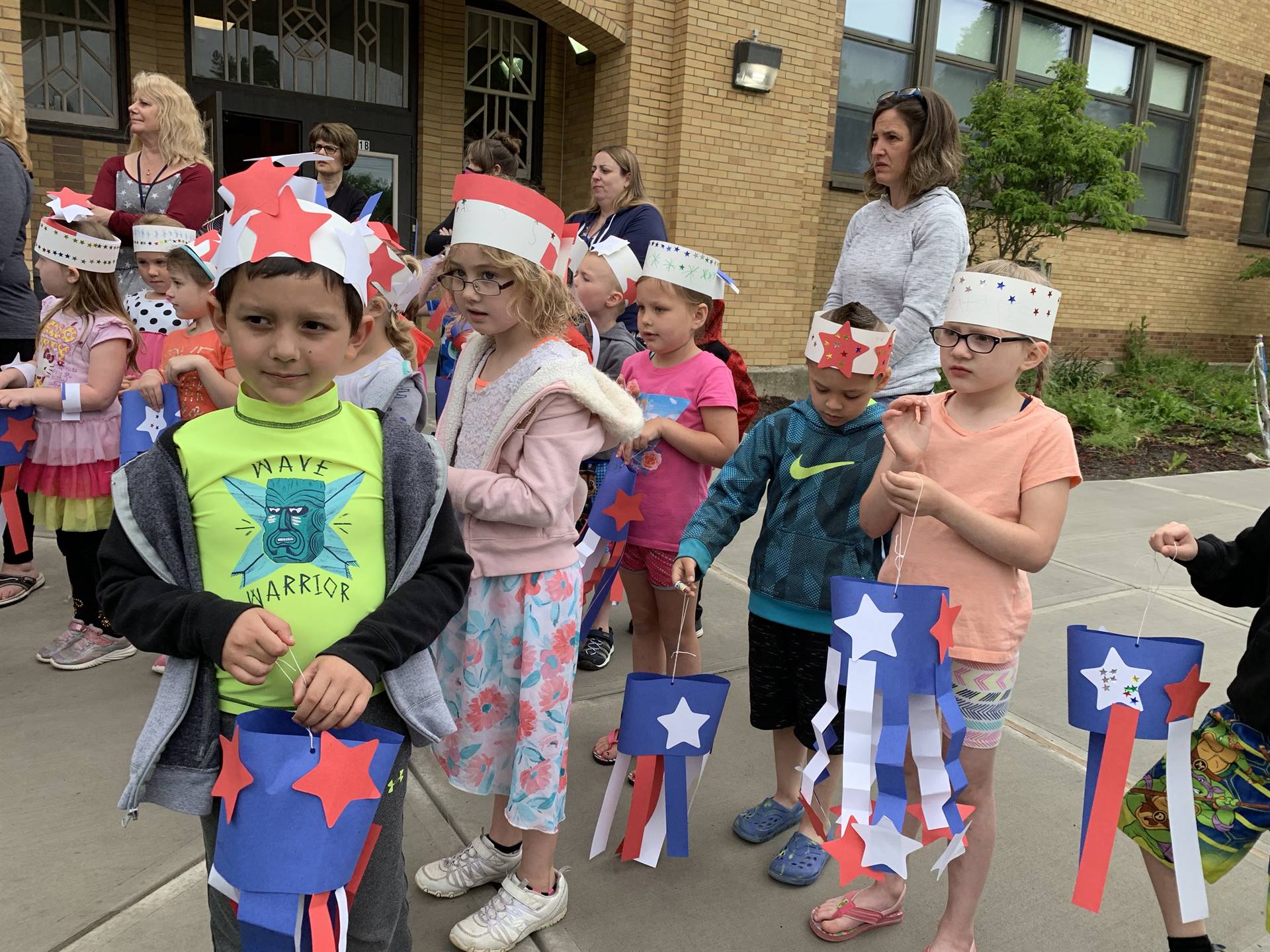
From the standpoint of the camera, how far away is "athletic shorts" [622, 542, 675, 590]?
2.89 metres

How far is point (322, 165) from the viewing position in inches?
200

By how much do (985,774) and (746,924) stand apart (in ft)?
2.33

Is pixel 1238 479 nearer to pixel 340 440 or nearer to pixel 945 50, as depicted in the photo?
pixel 945 50

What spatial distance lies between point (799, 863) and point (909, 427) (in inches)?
48.8

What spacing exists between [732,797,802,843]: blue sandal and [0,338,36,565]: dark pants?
314 cm

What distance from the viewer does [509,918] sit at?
84.8 inches

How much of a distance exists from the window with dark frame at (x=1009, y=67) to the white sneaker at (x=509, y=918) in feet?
31.4

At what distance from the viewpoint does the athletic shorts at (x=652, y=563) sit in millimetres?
2895

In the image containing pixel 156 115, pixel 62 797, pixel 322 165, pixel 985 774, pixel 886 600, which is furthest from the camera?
pixel 322 165

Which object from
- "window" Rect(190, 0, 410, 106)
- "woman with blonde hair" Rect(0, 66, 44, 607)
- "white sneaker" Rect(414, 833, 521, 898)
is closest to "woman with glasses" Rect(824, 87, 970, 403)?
"white sneaker" Rect(414, 833, 521, 898)

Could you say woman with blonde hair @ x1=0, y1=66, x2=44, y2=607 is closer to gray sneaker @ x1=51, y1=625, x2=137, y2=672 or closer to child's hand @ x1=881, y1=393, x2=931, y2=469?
gray sneaker @ x1=51, y1=625, x2=137, y2=672

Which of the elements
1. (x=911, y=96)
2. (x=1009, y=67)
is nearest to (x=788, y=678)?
(x=911, y=96)

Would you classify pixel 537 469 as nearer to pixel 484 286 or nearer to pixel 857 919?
pixel 484 286

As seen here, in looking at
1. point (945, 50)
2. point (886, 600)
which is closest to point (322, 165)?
point (886, 600)
